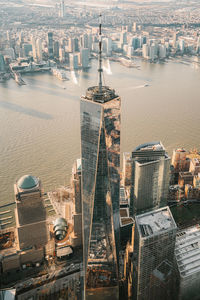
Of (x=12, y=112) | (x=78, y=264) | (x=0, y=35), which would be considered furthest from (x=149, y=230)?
(x=0, y=35)

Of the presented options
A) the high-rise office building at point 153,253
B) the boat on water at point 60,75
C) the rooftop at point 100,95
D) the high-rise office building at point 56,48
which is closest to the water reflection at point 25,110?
the boat on water at point 60,75

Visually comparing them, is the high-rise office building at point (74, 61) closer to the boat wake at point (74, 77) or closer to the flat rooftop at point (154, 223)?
the boat wake at point (74, 77)

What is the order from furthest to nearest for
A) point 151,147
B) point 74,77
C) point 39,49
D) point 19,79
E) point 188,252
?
1. point 39,49
2. point 74,77
3. point 19,79
4. point 151,147
5. point 188,252

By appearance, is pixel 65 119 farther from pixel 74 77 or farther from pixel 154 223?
pixel 154 223

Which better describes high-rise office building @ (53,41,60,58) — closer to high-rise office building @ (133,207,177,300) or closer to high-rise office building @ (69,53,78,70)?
high-rise office building @ (69,53,78,70)

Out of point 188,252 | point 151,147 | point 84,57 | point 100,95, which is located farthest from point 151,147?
point 84,57

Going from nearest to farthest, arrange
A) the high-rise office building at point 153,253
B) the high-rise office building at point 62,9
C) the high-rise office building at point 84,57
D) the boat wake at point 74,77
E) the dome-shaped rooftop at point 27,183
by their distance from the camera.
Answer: the high-rise office building at point 153,253 < the dome-shaped rooftop at point 27,183 < the boat wake at point 74,77 < the high-rise office building at point 84,57 < the high-rise office building at point 62,9
